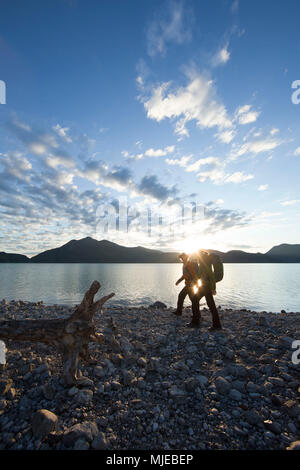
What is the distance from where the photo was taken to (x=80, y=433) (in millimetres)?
3023

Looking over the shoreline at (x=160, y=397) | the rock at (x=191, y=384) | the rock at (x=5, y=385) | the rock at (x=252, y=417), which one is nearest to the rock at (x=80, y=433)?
the shoreline at (x=160, y=397)

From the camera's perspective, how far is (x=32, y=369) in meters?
4.89

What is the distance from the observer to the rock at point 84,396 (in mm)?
3863

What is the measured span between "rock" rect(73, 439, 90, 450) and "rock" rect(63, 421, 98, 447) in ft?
0.20

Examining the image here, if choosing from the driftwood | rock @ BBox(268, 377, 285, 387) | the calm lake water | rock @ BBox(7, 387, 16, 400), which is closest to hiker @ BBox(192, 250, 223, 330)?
rock @ BBox(268, 377, 285, 387)

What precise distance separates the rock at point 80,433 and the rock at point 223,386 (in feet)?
8.87

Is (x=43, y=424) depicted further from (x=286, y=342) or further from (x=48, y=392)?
(x=286, y=342)

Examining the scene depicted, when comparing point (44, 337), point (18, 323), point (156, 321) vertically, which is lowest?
point (156, 321)

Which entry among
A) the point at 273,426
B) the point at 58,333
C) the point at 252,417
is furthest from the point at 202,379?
the point at 58,333

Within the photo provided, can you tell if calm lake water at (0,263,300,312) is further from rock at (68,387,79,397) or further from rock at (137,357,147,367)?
rock at (68,387,79,397)

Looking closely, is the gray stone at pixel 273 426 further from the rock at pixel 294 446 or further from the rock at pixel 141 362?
the rock at pixel 141 362
